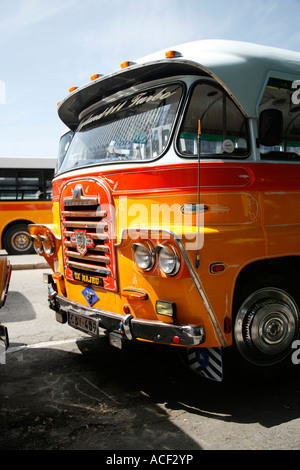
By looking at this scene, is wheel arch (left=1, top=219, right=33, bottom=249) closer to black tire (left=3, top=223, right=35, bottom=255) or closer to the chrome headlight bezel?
black tire (left=3, top=223, right=35, bottom=255)

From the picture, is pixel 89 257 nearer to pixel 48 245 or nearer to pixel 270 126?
pixel 48 245

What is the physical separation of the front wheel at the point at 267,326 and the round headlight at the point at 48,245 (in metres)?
2.14

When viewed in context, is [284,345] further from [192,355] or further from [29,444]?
[29,444]

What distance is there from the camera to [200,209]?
337 centimetres

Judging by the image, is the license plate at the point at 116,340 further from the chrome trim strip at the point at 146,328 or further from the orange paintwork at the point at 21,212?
the orange paintwork at the point at 21,212

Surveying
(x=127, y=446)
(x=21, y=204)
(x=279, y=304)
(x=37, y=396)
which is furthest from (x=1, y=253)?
(x=21, y=204)

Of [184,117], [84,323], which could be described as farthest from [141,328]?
[184,117]

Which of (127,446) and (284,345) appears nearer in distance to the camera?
(127,446)

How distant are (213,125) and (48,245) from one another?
224 centimetres

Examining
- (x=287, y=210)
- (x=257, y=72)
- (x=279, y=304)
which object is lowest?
(x=279, y=304)

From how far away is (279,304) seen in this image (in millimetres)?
3734

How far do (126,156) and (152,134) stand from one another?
1.01 feet

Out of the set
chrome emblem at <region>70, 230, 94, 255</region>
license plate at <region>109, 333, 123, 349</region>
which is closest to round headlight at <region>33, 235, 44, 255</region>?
chrome emblem at <region>70, 230, 94, 255</region>

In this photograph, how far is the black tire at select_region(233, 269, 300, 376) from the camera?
141 inches
